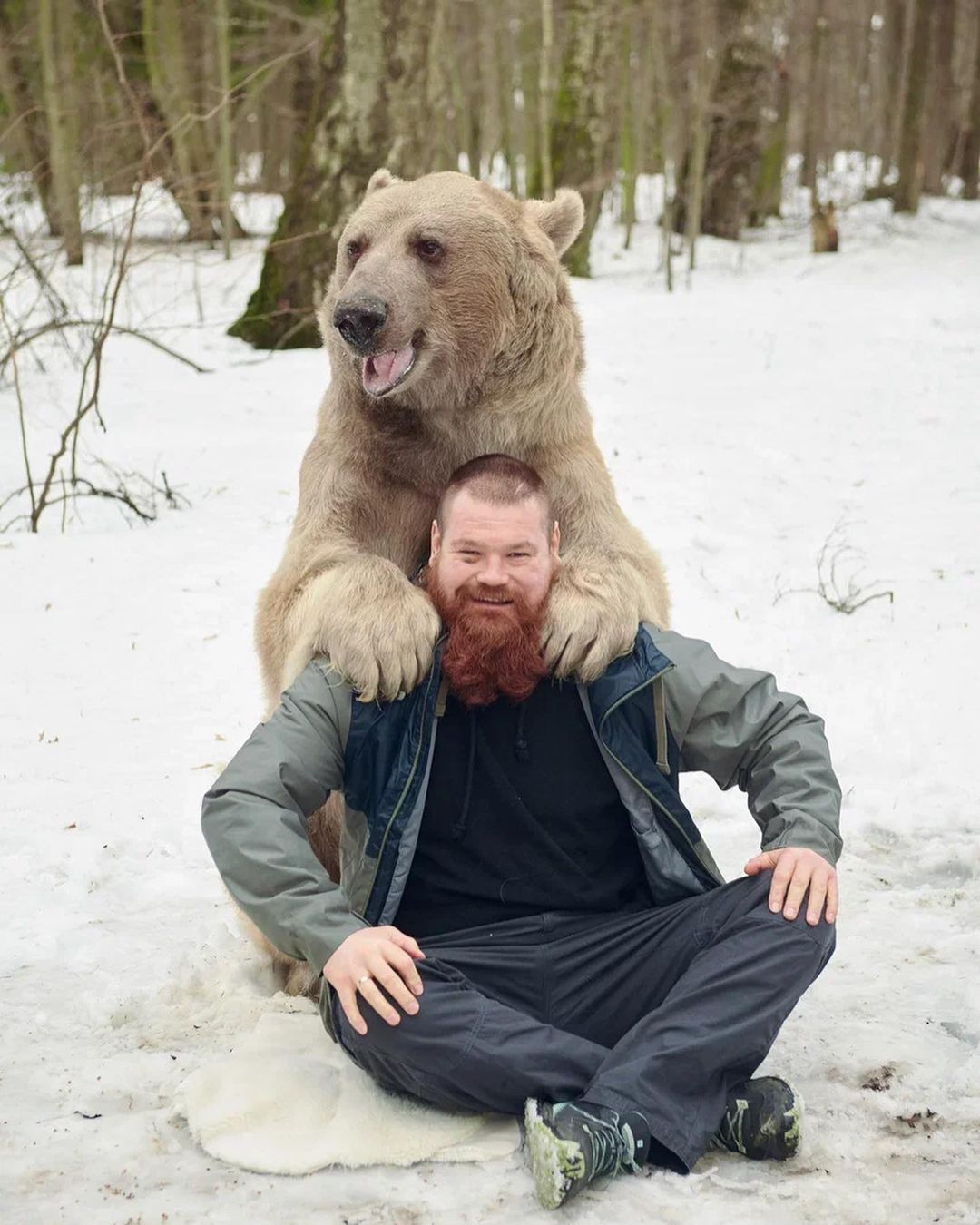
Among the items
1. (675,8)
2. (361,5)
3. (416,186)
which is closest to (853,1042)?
(416,186)

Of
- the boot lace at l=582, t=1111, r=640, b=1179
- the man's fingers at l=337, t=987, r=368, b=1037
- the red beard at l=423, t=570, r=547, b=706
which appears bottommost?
the boot lace at l=582, t=1111, r=640, b=1179

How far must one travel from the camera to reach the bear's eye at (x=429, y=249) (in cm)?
349

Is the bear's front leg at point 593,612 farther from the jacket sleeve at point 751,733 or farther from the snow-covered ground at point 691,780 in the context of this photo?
the snow-covered ground at point 691,780

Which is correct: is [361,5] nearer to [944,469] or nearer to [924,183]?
[944,469]

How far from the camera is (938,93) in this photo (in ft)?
58.1

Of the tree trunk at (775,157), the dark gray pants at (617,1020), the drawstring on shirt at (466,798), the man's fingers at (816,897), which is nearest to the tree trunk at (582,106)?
the tree trunk at (775,157)

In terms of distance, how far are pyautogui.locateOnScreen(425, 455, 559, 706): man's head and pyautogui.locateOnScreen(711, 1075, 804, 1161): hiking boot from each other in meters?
0.94

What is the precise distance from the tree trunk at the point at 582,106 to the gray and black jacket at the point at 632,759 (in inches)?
433

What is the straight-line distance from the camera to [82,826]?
419 cm

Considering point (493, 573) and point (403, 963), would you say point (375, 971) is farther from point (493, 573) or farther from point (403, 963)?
point (493, 573)

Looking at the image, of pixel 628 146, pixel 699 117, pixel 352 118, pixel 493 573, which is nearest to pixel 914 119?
pixel 628 146

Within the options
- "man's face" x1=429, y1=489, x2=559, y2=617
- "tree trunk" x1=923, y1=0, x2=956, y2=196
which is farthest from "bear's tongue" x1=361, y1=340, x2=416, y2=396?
"tree trunk" x1=923, y1=0, x2=956, y2=196

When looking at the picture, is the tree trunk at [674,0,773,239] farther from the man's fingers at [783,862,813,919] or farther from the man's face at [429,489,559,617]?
the man's fingers at [783,862,813,919]

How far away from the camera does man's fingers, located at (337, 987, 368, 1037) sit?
252 centimetres
